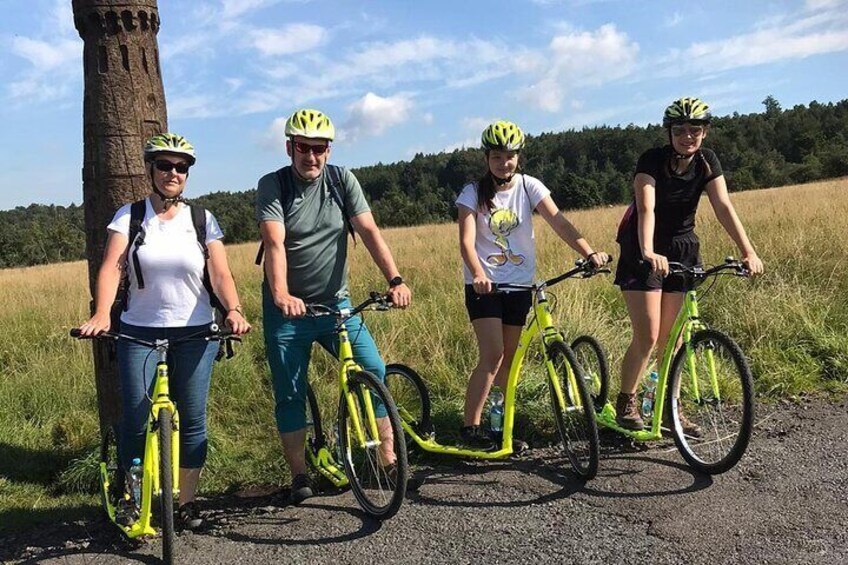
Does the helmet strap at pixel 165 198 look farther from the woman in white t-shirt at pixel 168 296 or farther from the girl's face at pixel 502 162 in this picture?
the girl's face at pixel 502 162

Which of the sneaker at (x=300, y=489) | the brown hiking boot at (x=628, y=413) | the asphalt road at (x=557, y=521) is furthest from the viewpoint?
the brown hiking boot at (x=628, y=413)

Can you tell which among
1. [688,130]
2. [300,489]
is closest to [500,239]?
[688,130]

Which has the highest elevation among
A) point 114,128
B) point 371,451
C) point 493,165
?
point 114,128

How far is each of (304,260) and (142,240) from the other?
90 centimetres

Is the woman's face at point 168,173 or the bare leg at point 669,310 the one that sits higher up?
the woman's face at point 168,173

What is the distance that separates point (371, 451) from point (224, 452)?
1653mm

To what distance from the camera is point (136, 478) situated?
342 cm

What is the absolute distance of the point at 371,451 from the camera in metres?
3.82

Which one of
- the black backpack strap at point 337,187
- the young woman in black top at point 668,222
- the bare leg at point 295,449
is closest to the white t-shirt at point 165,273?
the black backpack strap at point 337,187

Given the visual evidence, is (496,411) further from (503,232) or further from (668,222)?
(668,222)

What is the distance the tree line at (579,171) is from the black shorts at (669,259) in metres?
33.3

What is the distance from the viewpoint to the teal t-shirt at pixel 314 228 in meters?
3.76

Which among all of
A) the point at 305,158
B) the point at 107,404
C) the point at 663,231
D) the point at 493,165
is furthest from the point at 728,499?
the point at 107,404

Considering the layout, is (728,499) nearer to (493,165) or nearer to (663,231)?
(663,231)
